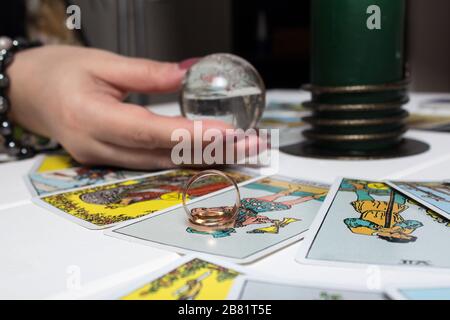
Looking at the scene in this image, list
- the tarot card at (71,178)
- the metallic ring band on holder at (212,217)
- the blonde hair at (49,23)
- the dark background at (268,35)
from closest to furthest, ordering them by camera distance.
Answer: the metallic ring band on holder at (212,217) < the tarot card at (71,178) < the blonde hair at (49,23) < the dark background at (268,35)

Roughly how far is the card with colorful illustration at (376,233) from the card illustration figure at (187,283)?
0.07 meters

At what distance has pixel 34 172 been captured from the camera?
0.74 m

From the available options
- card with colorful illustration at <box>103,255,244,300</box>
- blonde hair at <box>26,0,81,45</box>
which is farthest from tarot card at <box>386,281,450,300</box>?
blonde hair at <box>26,0,81,45</box>

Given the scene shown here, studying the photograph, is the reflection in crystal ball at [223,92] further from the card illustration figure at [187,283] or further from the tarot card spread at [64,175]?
the card illustration figure at [187,283]

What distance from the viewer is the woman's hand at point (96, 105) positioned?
0.70 meters

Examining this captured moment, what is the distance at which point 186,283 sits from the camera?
1.22 ft

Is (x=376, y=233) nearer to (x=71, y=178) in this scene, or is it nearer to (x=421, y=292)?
(x=421, y=292)

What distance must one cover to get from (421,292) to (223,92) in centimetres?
45

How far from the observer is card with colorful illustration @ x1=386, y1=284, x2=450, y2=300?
0.34m

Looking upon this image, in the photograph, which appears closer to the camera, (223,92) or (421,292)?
(421,292)

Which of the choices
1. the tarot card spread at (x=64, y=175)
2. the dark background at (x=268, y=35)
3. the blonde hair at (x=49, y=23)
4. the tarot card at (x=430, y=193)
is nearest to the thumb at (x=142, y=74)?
the tarot card spread at (x=64, y=175)

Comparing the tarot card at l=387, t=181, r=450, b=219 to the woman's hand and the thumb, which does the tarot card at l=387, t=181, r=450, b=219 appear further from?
the thumb

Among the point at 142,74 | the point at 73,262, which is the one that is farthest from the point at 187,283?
the point at 142,74

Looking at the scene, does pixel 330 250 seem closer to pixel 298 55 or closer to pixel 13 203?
pixel 13 203
